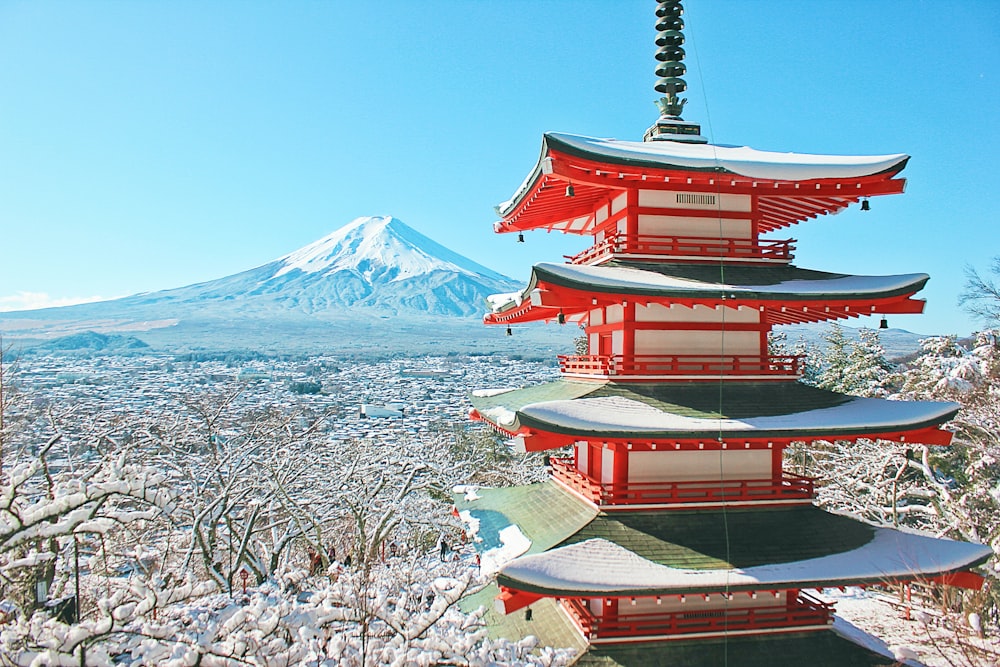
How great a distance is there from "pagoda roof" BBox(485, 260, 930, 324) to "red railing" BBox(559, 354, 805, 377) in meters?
0.79

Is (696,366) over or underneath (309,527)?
over

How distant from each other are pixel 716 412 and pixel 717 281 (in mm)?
1740

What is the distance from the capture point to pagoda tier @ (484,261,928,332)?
25.8 ft

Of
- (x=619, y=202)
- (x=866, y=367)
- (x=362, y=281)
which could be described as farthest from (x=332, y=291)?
(x=619, y=202)

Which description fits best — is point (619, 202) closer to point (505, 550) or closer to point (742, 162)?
point (742, 162)

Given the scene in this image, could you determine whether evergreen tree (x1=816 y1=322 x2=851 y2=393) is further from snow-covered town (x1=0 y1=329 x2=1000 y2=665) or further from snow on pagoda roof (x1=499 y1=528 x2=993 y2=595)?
snow on pagoda roof (x1=499 y1=528 x2=993 y2=595)

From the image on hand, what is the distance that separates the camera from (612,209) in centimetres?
984

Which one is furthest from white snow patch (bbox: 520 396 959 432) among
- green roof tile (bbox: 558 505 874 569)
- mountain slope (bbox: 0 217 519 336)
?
mountain slope (bbox: 0 217 519 336)

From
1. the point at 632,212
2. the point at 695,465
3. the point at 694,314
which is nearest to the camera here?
the point at 695,465

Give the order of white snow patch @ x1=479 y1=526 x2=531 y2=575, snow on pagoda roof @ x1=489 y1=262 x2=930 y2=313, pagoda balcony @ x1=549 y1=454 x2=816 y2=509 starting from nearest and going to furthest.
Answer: snow on pagoda roof @ x1=489 y1=262 x2=930 y2=313, white snow patch @ x1=479 y1=526 x2=531 y2=575, pagoda balcony @ x1=549 y1=454 x2=816 y2=509

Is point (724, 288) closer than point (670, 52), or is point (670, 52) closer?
point (724, 288)

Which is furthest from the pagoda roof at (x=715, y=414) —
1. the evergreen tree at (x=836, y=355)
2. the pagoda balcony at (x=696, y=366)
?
the evergreen tree at (x=836, y=355)

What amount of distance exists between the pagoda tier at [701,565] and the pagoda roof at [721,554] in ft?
0.04

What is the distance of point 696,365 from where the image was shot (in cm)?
873
